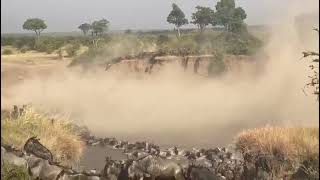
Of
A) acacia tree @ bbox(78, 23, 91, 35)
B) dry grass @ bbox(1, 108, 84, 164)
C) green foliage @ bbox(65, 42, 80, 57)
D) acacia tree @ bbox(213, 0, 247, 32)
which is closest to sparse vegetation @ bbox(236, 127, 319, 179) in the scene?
dry grass @ bbox(1, 108, 84, 164)

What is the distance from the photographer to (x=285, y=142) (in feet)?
37.8

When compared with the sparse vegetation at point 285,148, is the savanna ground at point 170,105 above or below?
below

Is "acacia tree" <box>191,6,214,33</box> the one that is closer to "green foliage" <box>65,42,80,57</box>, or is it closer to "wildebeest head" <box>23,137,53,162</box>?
"green foliage" <box>65,42,80,57</box>

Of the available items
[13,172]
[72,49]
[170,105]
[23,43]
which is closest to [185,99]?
[170,105]

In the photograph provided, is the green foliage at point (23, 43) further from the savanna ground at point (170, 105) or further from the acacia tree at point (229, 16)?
the acacia tree at point (229, 16)

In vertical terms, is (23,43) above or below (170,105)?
above

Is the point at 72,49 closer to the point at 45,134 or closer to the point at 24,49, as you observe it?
the point at 24,49

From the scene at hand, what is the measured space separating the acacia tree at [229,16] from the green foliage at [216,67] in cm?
1594

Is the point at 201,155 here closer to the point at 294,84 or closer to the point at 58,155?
the point at 58,155

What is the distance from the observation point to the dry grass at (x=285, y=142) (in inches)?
430

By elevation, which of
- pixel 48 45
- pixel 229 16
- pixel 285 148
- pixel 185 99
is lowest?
pixel 185 99

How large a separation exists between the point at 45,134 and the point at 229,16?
44.8m

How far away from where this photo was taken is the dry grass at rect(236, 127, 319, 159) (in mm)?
10930

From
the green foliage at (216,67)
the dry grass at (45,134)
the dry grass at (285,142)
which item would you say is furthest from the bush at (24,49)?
the dry grass at (285,142)
